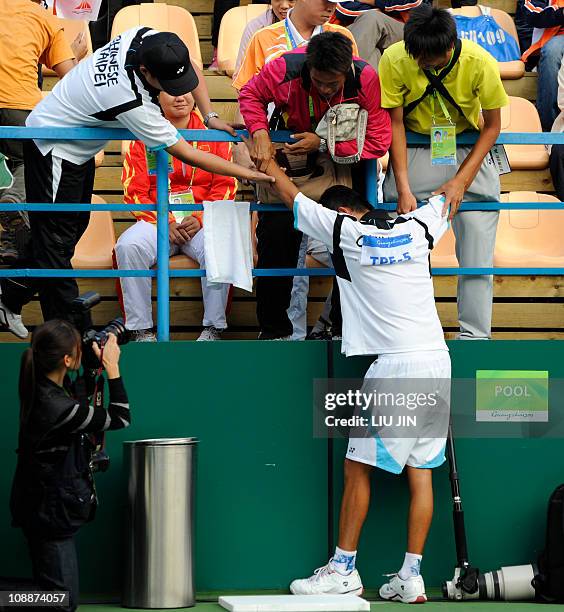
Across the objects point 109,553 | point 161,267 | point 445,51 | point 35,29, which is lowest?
point 109,553

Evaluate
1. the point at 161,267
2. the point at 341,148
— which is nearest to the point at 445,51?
the point at 341,148

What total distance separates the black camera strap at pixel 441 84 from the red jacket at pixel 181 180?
5.62 feet

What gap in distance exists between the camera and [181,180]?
25.0 ft

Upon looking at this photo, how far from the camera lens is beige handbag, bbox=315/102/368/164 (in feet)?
19.6

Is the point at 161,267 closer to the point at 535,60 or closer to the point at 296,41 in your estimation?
the point at 296,41

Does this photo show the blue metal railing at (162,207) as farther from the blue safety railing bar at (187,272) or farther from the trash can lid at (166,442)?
the trash can lid at (166,442)

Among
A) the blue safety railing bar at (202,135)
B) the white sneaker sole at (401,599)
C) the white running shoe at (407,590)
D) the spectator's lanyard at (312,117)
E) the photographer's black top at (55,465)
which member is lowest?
the white sneaker sole at (401,599)


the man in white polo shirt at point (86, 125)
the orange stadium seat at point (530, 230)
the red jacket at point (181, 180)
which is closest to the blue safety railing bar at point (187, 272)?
the man in white polo shirt at point (86, 125)

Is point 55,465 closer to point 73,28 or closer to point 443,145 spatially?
point 443,145

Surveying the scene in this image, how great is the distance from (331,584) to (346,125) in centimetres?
224

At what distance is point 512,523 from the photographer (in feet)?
20.4

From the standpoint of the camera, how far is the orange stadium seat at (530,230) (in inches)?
321

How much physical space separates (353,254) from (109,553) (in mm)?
1948

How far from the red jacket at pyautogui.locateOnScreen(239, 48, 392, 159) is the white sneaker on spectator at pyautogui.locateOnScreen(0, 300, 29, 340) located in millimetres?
1599
